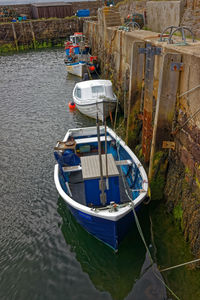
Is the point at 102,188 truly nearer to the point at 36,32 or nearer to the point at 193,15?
the point at 193,15

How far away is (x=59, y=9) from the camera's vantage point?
46406mm

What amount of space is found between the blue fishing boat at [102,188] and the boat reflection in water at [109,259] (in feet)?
1.33

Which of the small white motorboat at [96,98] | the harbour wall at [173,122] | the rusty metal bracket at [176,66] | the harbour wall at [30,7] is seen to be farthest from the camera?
the harbour wall at [30,7]

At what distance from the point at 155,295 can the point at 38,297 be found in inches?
119

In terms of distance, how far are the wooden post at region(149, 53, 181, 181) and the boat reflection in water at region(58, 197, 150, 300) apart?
2687 millimetres

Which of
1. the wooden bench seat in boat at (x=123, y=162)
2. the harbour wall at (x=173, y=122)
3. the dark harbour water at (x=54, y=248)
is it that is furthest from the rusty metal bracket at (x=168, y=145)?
the dark harbour water at (x=54, y=248)

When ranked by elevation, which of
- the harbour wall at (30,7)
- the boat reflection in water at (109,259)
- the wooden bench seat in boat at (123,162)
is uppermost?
the harbour wall at (30,7)

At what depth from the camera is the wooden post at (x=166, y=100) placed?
730 cm

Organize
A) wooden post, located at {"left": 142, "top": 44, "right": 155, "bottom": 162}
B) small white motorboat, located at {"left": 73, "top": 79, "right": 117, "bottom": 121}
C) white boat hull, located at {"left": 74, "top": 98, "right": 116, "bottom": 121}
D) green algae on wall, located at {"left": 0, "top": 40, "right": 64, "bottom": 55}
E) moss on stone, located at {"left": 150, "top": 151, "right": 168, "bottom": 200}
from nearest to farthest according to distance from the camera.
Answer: moss on stone, located at {"left": 150, "top": 151, "right": 168, "bottom": 200} < wooden post, located at {"left": 142, "top": 44, "right": 155, "bottom": 162} < white boat hull, located at {"left": 74, "top": 98, "right": 116, "bottom": 121} < small white motorboat, located at {"left": 73, "top": 79, "right": 117, "bottom": 121} < green algae on wall, located at {"left": 0, "top": 40, "right": 64, "bottom": 55}

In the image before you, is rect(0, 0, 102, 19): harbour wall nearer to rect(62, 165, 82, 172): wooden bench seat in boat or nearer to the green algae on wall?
the green algae on wall

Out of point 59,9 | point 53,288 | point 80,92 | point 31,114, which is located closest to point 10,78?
point 31,114

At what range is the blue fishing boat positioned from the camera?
7036 mm

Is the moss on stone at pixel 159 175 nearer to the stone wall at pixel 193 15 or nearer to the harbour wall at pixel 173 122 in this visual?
the harbour wall at pixel 173 122

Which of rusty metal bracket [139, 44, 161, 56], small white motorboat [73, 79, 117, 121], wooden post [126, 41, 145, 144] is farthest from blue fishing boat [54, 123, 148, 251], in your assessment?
small white motorboat [73, 79, 117, 121]
